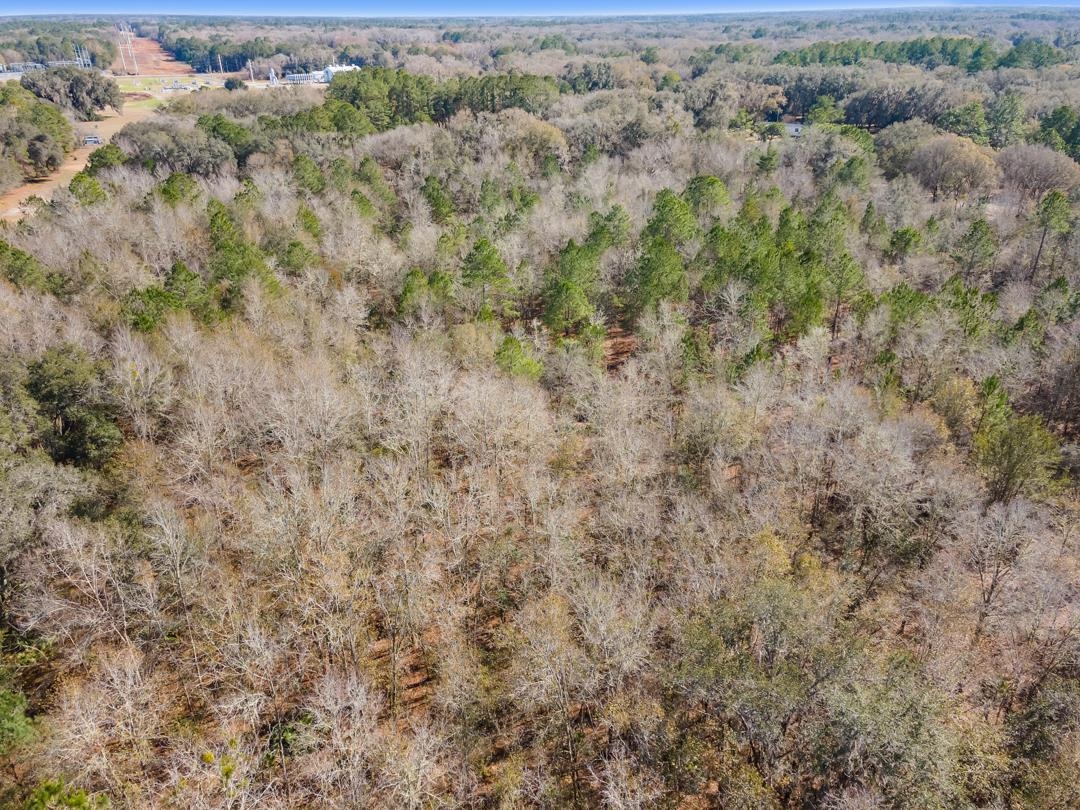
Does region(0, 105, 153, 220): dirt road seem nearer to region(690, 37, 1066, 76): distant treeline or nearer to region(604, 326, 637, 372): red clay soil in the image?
region(604, 326, 637, 372): red clay soil

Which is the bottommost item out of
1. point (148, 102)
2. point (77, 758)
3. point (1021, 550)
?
point (77, 758)

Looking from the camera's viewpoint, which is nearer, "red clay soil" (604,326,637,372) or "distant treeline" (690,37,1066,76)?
"red clay soil" (604,326,637,372)

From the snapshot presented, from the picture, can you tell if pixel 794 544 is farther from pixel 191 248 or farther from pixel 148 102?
pixel 148 102

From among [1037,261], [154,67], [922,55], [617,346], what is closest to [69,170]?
[617,346]

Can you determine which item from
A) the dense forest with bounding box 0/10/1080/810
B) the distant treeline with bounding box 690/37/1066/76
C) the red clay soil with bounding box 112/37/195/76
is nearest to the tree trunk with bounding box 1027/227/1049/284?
the dense forest with bounding box 0/10/1080/810

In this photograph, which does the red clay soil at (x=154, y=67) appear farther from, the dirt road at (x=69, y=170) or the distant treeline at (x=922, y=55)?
the distant treeline at (x=922, y=55)

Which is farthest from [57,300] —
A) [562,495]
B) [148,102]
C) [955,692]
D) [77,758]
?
[148,102]

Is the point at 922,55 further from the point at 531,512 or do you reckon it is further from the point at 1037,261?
the point at 531,512
